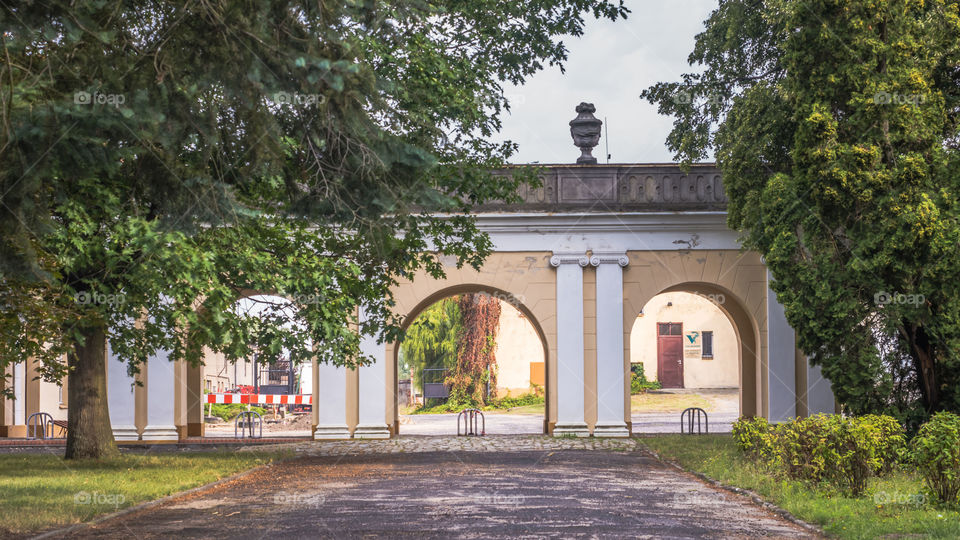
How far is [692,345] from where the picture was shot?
4569cm

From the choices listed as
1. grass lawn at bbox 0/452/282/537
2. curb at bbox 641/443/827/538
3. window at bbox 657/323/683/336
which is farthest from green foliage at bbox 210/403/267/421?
curb at bbox 641/443/827/538

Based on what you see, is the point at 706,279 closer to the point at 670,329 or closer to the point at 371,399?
the point at 371,399

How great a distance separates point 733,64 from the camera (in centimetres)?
2067

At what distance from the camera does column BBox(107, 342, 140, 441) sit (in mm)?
22594

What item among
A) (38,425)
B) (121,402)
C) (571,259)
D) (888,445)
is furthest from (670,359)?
(888,445)

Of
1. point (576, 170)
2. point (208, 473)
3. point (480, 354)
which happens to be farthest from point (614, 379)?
point (480, 354)

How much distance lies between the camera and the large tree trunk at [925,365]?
14.9 meters

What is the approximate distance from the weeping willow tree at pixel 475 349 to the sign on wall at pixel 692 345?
9162mm

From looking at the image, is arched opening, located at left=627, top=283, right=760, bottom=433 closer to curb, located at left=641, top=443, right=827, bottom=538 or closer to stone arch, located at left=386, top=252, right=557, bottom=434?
stone arch, located at left=386, top=252, right=557, bottom=434

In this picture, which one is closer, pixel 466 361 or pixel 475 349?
pixel 475 349

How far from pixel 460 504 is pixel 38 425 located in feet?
62.2

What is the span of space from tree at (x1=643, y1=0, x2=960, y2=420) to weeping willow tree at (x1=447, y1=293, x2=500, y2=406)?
25923 millimetres

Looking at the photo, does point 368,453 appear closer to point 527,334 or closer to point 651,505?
point 651,505

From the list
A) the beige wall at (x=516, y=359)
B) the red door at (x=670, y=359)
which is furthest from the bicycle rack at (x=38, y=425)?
the red door at (x=670, y=359)
